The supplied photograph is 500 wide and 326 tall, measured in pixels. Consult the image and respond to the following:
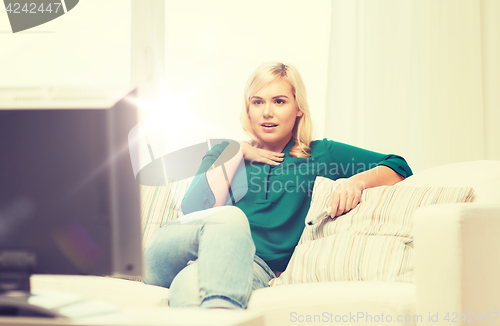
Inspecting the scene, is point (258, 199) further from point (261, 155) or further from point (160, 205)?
point (160, 205)

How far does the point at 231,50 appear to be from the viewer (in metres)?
2.67

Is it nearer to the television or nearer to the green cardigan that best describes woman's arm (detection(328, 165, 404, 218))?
the green cardigan

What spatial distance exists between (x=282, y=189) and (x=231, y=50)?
145 cm

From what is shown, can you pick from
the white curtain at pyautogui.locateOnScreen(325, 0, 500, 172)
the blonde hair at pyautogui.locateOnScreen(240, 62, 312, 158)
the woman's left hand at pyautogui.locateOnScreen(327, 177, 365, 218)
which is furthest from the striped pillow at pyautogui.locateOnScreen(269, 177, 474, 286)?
the white curtain at pyautogui.locateOnScreen(325, 0, 500, 172)

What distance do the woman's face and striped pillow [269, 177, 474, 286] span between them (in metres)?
0.45

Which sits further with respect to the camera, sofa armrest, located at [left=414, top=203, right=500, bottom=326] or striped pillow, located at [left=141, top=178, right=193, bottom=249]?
striped pillow, located at [left=141, top=178, right=193, bottom=249]

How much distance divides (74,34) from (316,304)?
2.72m

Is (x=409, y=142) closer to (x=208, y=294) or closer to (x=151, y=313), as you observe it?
(x=208, y=294)

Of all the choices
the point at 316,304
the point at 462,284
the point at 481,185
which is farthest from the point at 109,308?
the point at 481,185

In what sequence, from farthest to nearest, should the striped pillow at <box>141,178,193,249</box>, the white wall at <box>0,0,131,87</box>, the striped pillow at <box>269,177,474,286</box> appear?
the white wall at <box>0,0,131,87</box>, the striped pillow at <box>141,178,193,249</box>, the striped pillow at <box>269,177,474,286</box>

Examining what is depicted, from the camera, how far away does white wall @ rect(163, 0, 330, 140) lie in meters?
2.51

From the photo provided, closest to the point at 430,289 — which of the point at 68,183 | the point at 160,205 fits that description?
A: the point at 68,183

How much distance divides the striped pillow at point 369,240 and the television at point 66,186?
0.77m

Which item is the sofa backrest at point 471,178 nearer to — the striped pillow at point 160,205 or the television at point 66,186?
the striped pillow at point 160,205
